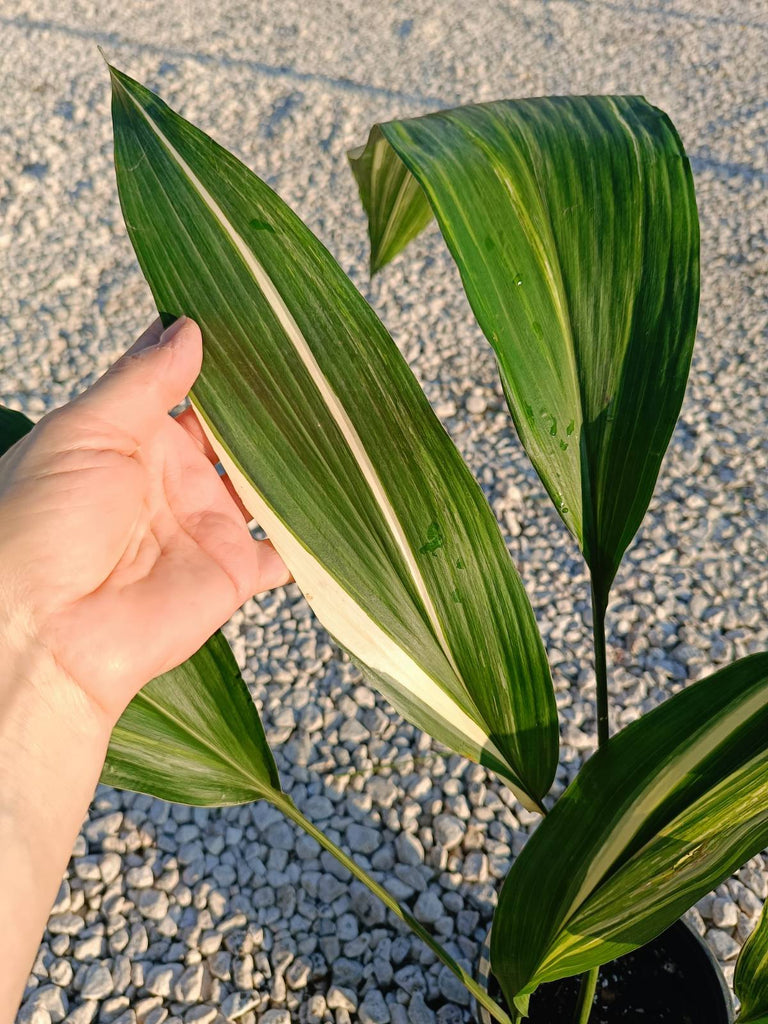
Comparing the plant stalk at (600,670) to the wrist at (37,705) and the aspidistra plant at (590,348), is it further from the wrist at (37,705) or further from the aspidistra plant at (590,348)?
the wrist at (37,705)

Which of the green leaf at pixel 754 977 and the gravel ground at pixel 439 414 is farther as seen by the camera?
the gravel ground at pixel 439 414

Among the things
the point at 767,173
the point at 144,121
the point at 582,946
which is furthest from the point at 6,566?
the point at 767,173

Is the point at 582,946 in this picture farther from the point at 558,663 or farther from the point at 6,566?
the point at 558,663

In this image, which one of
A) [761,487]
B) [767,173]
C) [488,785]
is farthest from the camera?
[767,173]

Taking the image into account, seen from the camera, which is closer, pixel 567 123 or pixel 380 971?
pixel 567 123

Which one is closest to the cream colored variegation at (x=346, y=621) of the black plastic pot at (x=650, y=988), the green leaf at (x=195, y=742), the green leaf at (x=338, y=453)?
the green leaf at (x=338, y=453)

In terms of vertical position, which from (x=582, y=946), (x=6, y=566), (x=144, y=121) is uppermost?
(x=144, y=121)

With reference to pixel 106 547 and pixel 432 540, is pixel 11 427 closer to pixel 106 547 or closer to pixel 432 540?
pixel 106 547
